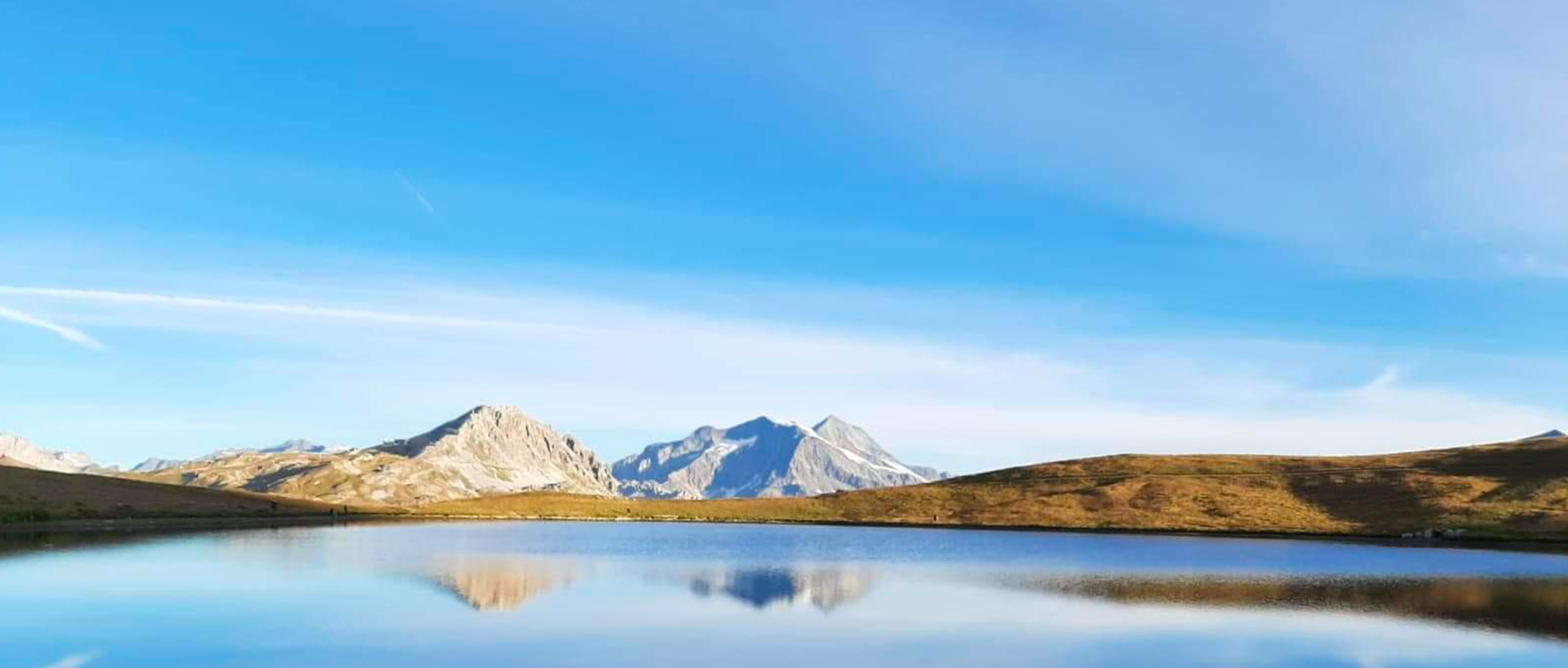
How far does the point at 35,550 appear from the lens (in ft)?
271

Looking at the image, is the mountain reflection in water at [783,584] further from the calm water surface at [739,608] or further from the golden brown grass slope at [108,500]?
the golden brown grass slope at [108,500]

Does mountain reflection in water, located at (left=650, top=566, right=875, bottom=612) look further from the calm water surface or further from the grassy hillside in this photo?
the grassy hillside

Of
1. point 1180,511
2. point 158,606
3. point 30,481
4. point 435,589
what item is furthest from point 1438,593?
point 30,481

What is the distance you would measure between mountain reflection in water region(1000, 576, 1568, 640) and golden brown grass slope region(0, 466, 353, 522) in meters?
115

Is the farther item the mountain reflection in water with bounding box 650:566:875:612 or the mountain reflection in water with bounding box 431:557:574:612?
the mountain reflection in water with bounding box 650:566:875:612

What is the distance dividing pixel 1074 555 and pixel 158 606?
8584 centimetres

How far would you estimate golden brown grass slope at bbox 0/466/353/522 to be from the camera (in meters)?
125

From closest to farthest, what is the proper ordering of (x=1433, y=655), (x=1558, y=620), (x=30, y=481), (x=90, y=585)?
(x=1433, y=655) → (x=1558, y=620) → (x=90, y=585) → (x=30, y=481)

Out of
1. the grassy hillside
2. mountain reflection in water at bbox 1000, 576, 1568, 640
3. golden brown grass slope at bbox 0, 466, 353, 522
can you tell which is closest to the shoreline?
the grassy hillside

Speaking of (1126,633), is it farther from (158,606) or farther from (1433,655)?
(158,606)

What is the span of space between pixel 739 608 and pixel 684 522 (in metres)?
133

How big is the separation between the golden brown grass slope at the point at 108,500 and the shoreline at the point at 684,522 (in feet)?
9.65

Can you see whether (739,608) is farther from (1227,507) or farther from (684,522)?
(1227,507)

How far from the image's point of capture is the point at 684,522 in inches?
7411
